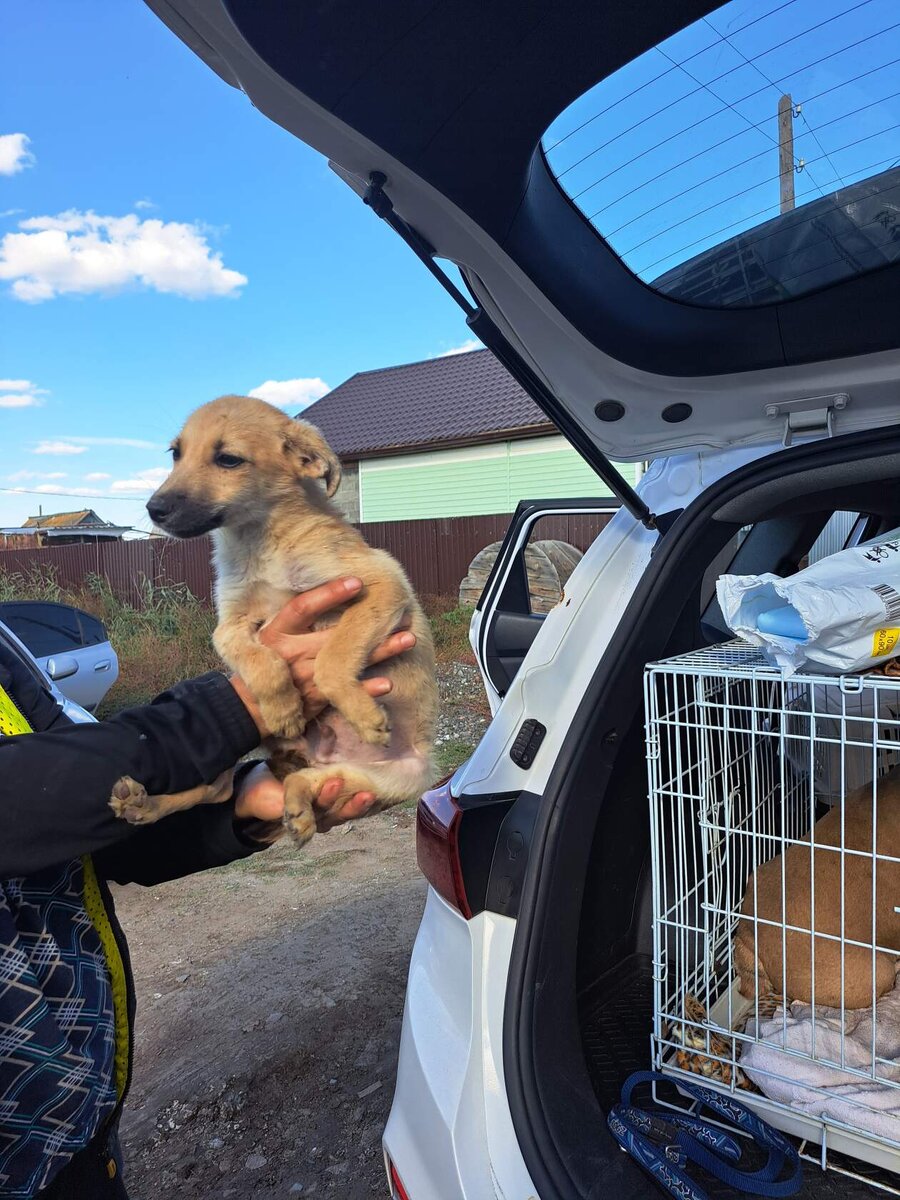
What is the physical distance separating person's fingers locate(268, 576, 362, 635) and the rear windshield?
0.99 m

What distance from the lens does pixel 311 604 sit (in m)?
1.97

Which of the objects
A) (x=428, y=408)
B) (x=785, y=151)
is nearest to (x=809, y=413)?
(x=785, y=151)

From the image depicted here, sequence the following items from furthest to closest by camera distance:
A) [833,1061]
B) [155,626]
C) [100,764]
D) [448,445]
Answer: [448,445] < [155,626] < [833,1061] < [100,764]

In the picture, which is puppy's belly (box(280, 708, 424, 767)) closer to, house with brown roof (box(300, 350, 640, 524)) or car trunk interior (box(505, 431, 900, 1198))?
car trunk interior (box(505, 431, 900, 1198))

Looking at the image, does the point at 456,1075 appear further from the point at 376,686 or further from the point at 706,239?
the point at 706,239

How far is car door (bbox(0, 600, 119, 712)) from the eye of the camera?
5578mm

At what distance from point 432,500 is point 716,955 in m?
14.7

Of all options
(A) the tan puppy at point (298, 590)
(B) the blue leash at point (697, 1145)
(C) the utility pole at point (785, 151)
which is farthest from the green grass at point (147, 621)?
(C) the utility pole at point (785, 151)

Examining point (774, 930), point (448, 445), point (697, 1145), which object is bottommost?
point (697, 1145)

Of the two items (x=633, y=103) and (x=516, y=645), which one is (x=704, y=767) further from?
(x=516, y=645)

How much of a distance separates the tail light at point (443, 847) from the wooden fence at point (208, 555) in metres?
1.16

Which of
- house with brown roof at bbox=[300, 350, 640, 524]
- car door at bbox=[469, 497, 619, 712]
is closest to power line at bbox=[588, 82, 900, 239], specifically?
car door at bbox=[469, 497, 619, 712]

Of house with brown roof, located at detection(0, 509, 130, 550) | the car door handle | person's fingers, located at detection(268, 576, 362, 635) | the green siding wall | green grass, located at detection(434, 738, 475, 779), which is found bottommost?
green grass, located at detection(434, 738, 475, 779)

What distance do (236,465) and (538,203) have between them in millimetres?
A: 931
